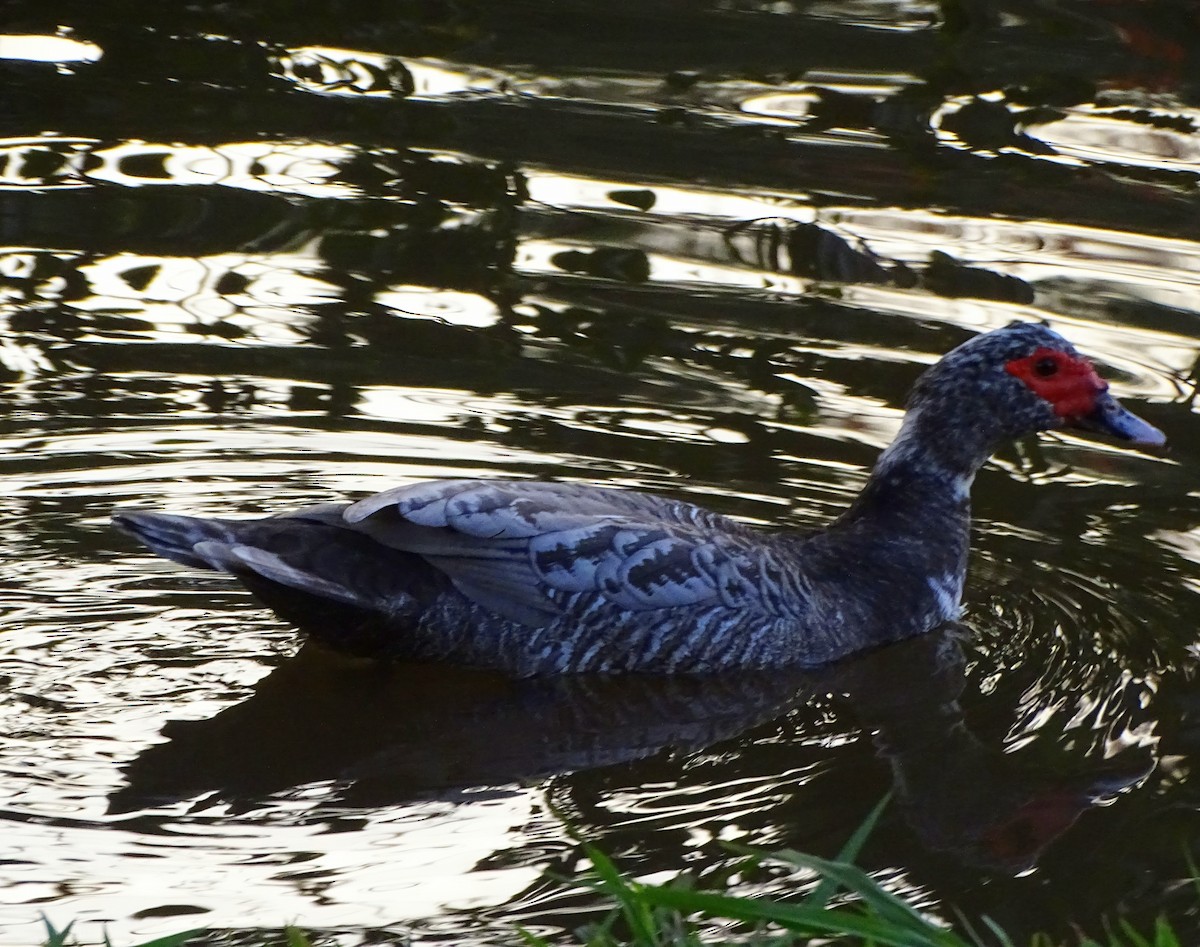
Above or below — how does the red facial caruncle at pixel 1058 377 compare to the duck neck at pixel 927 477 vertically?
above

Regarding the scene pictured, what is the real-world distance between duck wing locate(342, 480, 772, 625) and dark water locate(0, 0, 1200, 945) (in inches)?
13.0

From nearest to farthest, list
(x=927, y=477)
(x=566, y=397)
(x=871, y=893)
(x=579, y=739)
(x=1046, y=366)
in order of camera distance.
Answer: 1. (x=871, y=893)
2. (x=579, y=739)
3. (x=1046, y=366)
4. (x=927, y=477)
5. (x=566, y=397)

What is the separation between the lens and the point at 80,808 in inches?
221

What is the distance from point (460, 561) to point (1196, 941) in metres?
2.72

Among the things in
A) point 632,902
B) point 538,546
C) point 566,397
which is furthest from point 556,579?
point 632,902

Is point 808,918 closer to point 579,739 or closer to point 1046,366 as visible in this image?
point 579,739

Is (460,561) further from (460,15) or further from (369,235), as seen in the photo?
(460,15)

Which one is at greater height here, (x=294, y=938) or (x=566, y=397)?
(x=294, y=938)

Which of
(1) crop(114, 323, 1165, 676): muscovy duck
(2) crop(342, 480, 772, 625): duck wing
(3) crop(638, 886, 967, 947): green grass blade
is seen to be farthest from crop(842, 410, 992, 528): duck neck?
(3) crop(638, 886, 967, 947): green grass blade

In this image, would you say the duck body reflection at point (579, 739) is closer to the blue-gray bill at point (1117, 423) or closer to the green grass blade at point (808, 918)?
the blue-gray bill at point (1117, 423)

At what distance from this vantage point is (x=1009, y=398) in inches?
291

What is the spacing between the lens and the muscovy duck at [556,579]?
6578 millimetres

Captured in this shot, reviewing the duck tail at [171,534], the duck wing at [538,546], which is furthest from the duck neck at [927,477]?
the duck tail at [171,534]

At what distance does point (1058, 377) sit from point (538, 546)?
2097mm
